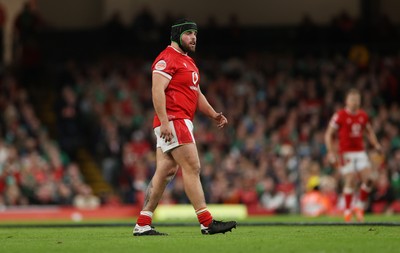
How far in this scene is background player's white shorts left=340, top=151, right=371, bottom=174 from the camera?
1897 cm

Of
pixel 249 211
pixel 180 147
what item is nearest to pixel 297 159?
pixel 249 211

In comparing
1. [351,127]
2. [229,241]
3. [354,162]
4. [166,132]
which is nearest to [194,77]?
[166,132]

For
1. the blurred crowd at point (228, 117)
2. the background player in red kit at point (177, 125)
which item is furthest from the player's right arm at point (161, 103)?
the blurred crowd at point (228, 117)

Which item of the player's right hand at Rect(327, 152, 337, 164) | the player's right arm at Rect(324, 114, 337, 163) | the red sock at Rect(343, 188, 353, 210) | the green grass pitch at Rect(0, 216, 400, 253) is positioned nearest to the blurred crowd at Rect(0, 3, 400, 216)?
the red sock at Rect(343, 188, 353, 210)

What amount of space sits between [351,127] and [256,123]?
37.2 ft

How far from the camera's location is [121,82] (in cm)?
3161

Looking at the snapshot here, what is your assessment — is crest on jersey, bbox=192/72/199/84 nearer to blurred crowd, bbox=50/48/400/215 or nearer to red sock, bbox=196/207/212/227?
red sock, bbox=196/207/212/227

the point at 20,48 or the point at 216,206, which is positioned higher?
the point at 20,48

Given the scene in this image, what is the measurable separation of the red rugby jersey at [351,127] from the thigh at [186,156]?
274 inches

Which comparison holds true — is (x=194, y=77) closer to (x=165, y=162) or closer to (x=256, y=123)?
(x=165, y=162)

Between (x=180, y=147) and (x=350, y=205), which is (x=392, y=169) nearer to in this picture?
(x=350, y=205)

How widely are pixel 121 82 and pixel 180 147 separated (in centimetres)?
1926

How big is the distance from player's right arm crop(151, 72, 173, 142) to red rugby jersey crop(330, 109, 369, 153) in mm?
7113

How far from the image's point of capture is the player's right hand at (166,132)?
40.2 ft
